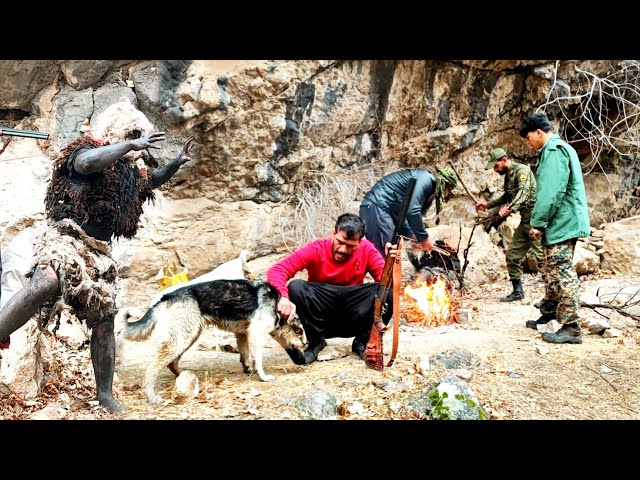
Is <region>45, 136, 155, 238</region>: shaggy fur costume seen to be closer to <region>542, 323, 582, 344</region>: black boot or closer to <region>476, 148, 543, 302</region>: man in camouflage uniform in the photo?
<region>542, 323, 582, 344</region>: black boot

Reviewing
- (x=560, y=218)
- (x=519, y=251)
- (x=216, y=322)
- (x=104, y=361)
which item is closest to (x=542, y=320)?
(x=560, y=218)

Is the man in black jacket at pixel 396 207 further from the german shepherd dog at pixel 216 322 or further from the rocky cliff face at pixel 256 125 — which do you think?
the german shepherd dog at pixel 216 322

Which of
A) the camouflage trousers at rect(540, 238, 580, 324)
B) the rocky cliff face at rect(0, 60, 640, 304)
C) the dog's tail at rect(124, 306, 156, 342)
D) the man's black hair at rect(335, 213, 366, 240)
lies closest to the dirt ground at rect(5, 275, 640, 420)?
the camouflage trousers at rect(540, 238, 580, 324)

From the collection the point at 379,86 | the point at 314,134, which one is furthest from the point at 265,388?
the point at 379,86

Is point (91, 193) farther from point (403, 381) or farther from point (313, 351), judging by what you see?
point (403, 381)

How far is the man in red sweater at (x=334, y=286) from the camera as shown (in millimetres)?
4566

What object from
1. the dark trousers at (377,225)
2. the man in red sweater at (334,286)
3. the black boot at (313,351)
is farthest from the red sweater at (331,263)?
the dark trousers at (377,225)

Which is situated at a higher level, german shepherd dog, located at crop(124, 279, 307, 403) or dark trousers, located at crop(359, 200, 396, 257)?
dark trousers, located at crop(359, 200, 396, 257)

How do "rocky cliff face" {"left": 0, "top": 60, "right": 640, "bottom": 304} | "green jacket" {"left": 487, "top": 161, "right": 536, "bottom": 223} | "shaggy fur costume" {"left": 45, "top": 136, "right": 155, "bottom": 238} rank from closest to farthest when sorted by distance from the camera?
"shaggy fur costume" {"left": 45, "top": 136, "right": 155, "bottom": 238} → "rocky cliff face" {"left": 0, "top": 60, "right": 640, "bottom": 304} → "green jacket" {"left": 487, "top": 161, "right": 536, "bottom": 223}

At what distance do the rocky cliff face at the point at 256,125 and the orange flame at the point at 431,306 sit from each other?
149cm

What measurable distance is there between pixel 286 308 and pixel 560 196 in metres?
2.31

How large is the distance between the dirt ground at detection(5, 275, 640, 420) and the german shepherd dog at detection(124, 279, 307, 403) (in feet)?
0.53

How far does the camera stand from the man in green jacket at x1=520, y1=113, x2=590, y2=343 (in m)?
4.99
